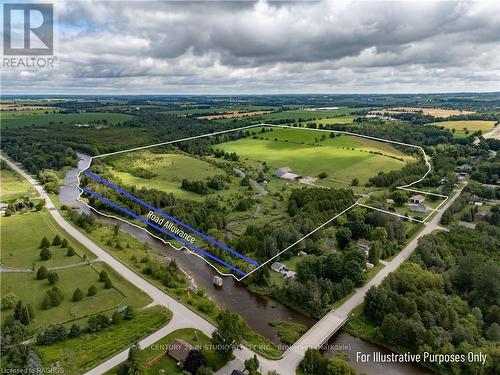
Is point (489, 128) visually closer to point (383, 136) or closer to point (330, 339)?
point (383, 136)

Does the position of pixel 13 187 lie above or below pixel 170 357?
above

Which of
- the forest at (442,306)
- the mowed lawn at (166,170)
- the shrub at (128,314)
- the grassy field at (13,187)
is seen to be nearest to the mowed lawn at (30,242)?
the grassy field at (13,187)

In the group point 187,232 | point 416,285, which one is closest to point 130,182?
point 187,232

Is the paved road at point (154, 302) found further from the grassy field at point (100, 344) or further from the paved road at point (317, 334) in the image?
the paved road at point (317, 334)
